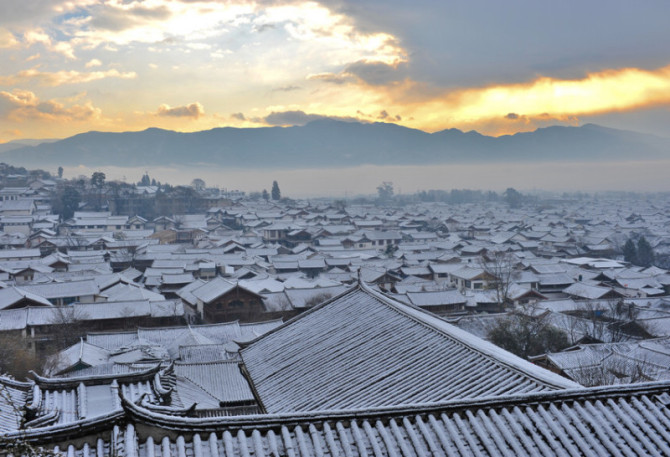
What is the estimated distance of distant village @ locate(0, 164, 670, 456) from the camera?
5902mm

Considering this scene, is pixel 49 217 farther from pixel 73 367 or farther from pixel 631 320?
pixel 631 320

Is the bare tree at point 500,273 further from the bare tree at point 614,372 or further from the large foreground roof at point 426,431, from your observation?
the large foreground roof at point 426,431

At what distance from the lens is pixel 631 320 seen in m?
29.7

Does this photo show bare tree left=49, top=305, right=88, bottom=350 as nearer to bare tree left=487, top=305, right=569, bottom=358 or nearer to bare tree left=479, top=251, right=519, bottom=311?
bare tree left=487, top=305, right=569, bottom=358

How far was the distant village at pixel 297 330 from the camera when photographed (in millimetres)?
5902

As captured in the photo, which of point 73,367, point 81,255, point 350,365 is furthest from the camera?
point 81,255

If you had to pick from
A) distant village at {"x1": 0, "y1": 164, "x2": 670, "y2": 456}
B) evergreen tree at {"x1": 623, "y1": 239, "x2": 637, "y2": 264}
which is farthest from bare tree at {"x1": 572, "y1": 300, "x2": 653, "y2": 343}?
evergreen tree at {"x1": 623, "y1": 239, "x2": 637, "y2": 264}

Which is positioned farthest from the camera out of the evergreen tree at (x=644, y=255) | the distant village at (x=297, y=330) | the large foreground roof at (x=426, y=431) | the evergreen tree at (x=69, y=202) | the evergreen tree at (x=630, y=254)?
the evergreen tree at (x=69, y=202)

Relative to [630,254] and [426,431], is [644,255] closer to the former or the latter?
[630,254]

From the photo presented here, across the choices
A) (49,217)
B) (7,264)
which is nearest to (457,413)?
(7,264)

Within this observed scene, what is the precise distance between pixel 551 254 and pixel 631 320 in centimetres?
3580

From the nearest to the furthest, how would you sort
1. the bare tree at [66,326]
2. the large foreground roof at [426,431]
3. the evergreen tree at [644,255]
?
the large foreground roof at [426,431] < the bare tree at [66,326] < the evergreen tree at [644,255]

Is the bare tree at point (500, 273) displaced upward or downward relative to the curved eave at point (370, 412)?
downward

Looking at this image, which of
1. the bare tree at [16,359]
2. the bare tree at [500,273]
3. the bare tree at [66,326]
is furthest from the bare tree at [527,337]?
the bare tree at [66,326]
